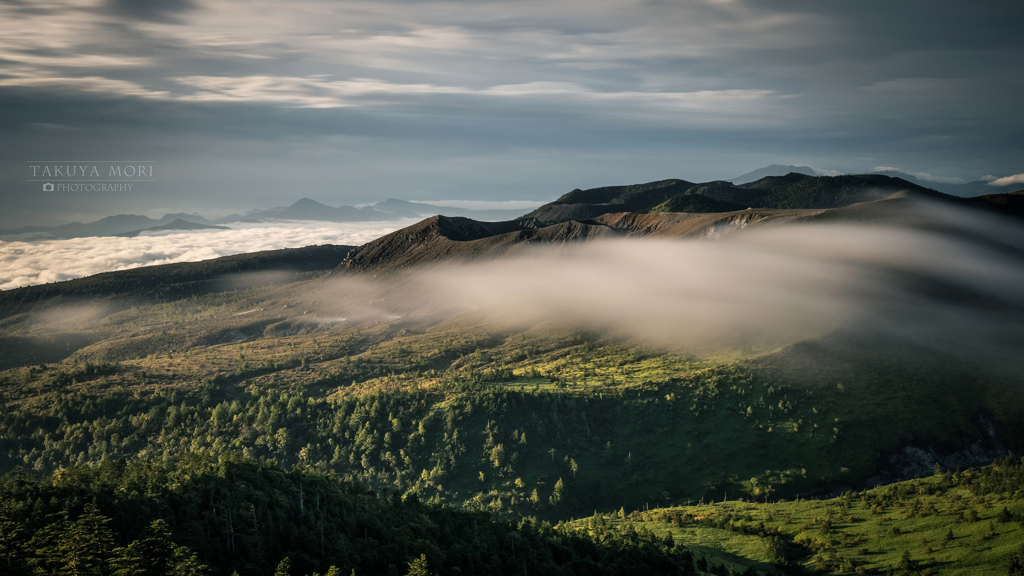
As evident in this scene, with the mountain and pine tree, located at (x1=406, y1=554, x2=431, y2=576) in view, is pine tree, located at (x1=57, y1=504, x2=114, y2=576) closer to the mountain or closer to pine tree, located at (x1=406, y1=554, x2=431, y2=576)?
the mountain

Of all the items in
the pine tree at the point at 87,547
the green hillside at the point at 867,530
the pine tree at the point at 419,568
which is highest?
the pine tree at the point at 87,547

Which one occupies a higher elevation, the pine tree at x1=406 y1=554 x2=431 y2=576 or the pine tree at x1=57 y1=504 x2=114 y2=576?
the pine tree at x1=57 y1=504 x2=114 y2=576

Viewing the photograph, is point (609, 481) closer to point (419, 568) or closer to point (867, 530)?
point (867, 530)

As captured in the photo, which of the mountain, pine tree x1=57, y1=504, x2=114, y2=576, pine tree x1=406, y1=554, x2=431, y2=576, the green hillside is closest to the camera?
pine tree x1=57, y1=504, x2=114, y2=576

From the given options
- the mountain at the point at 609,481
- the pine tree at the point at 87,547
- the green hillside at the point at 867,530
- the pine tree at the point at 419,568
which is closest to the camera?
the pine tree at the point at 87,547

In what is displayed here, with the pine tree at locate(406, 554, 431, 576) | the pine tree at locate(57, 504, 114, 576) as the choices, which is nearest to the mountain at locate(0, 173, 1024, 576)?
the pine tree at locate(57, 504, 114, 576)

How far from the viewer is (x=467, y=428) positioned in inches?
7057

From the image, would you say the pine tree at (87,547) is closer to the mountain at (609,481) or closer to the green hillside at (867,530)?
the mountain at (609,481)

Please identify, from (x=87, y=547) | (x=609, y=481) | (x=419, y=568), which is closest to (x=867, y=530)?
(x=609, y=481)

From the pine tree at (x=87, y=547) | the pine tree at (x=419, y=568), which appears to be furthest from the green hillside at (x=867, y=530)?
the pine tree at (x=87, y=547)

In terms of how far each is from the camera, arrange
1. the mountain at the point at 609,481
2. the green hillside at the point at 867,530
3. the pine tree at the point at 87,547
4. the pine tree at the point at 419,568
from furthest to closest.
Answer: the green hillside at the point at 867,530, the mountain at the point at 609,481, the pine tree at the point at 419,568, the pine tree at the point at 87,547

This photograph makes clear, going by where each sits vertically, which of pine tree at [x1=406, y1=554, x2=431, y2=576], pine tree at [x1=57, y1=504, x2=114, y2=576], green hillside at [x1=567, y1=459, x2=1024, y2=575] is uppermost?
pine tree at [x1=57, y1=504, x2=114, y2=576]

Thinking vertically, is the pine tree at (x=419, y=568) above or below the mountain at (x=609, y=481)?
above

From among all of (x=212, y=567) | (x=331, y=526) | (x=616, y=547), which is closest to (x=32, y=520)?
(x=212, y=567)
